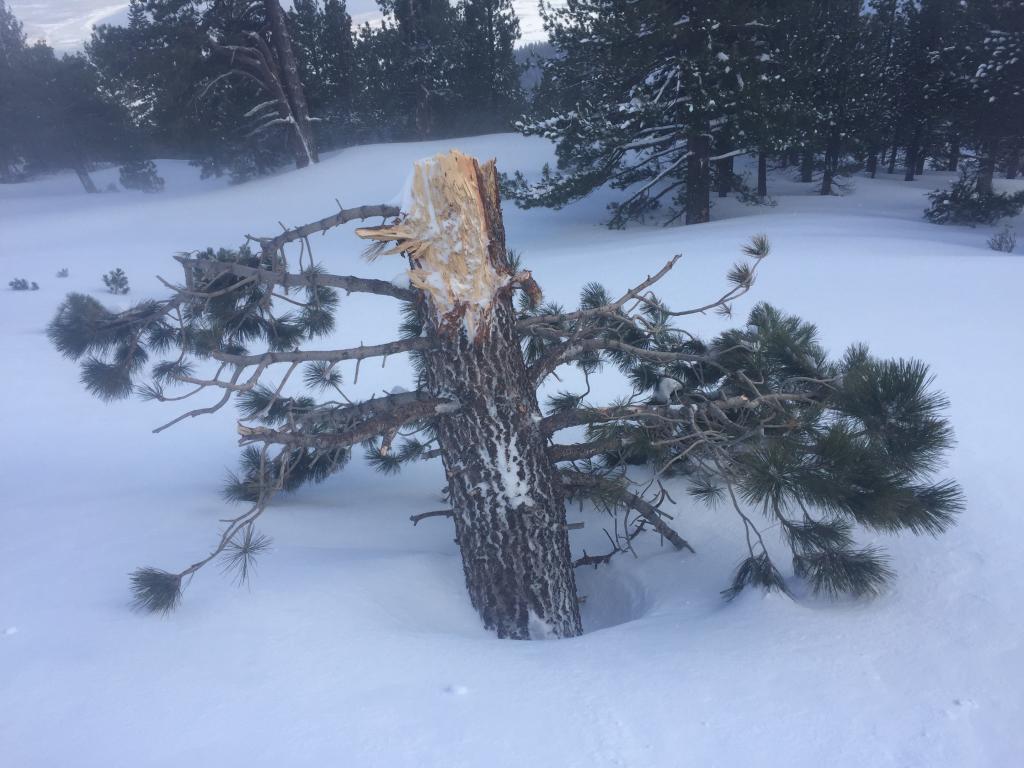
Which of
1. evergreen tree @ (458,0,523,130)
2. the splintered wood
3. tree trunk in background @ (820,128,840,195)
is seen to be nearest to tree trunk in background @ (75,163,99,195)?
evergreen tree @ (458,0,523,130)

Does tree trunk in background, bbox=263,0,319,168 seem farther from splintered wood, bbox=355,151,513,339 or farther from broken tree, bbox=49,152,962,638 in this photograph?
splintered wood, bbox=355,151,513,339

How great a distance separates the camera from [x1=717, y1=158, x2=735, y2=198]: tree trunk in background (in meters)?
14.4

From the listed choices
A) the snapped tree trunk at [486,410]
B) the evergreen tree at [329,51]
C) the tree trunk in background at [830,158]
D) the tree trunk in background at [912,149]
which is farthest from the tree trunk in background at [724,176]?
the evergreen tree at [329,51]

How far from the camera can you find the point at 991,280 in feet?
20.9

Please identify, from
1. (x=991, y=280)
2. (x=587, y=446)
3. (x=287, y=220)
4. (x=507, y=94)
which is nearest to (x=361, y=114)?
(x=507, y=94)

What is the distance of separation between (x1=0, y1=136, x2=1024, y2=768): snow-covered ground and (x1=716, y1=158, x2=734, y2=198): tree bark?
396 inches

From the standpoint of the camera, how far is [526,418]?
2752 mm

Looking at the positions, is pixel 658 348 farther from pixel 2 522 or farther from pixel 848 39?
pixel 848 39

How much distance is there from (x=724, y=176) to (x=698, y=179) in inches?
97.4

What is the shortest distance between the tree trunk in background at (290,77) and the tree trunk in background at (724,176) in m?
12.4

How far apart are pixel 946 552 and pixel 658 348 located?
157 cm

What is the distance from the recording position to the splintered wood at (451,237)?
8.21ft

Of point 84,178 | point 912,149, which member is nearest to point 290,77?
point 84,178

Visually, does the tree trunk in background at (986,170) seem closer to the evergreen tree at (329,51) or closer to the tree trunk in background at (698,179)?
the tree trunk in background at (698,179)
